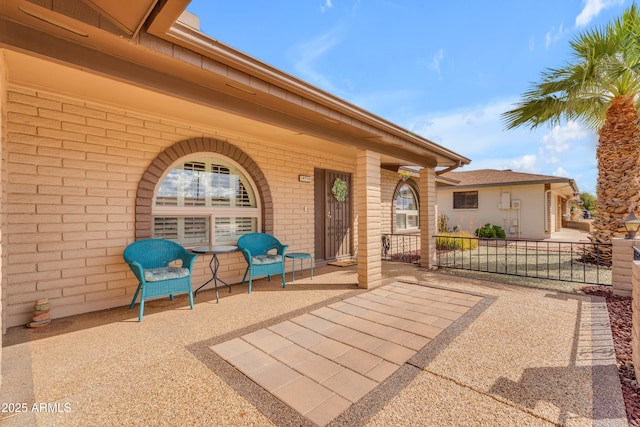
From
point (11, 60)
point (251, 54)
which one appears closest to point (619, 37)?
point (251, 54)

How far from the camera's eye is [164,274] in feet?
11.4

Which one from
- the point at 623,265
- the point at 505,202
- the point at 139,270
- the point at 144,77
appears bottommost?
the point at 623,265

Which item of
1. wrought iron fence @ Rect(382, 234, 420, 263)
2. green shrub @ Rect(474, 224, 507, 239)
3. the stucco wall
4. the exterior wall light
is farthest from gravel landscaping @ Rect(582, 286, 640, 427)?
the stucco wall

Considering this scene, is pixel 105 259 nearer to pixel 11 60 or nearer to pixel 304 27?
pixel 11 60

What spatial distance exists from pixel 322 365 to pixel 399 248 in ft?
23.6

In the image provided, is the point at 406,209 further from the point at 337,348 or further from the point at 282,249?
the point at 337,348

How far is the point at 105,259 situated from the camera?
366 cm

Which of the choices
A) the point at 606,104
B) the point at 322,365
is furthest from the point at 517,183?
the point at 322,365

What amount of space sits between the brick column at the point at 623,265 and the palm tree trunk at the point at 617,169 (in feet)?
7.91

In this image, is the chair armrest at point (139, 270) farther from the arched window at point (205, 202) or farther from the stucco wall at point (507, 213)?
the stucco wall at point (507, 213)

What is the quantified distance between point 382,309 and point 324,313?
0.77 meters

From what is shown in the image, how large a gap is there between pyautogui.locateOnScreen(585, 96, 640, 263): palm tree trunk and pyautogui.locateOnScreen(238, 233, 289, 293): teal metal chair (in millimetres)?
6753

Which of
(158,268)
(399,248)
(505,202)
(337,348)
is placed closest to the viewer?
(337,348)

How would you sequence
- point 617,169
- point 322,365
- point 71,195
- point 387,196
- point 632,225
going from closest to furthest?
1. point 322,365
2. point 71,195
3. point 632,225
4. point 617,169
5. point 387,196
